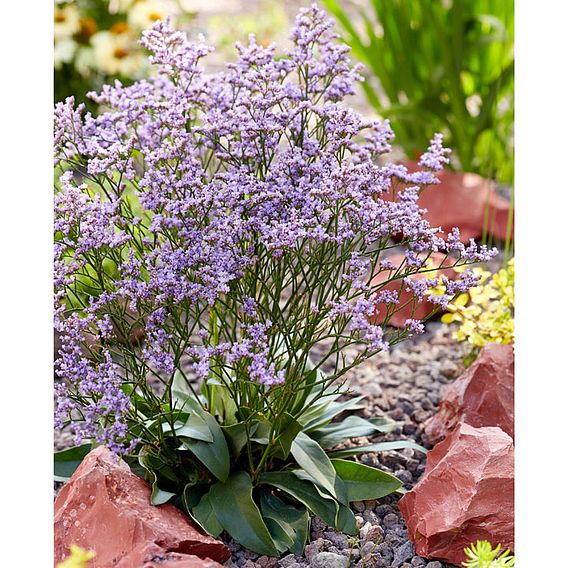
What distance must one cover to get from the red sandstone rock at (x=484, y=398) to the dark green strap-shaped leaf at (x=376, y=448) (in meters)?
0.15

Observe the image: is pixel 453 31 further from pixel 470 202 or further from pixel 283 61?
pixel 283 61

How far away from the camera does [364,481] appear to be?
2.00 meters

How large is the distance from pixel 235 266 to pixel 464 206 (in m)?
2.25

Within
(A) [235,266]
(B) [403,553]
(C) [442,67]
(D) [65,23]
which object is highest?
(D) [65,23]

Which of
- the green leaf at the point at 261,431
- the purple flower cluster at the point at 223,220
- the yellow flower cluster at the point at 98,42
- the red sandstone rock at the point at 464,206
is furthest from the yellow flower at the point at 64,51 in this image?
the green leaf at the point at 261,431

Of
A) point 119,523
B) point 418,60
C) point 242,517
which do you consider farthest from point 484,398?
point 418,60

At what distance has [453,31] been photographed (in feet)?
12.2

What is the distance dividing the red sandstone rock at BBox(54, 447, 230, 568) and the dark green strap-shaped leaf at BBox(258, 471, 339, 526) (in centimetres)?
19

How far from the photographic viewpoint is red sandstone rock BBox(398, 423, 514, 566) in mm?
1830

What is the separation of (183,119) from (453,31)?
2.31 m

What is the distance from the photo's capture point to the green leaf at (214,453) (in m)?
1.85

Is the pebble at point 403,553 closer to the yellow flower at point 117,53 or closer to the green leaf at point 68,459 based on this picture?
the green leaf at point 68,459

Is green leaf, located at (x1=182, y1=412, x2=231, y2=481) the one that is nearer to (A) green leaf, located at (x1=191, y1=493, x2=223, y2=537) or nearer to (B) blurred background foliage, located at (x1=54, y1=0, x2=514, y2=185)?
(A) green leaf, located at (x1=191, y1=493, x2=223, y2=537)
